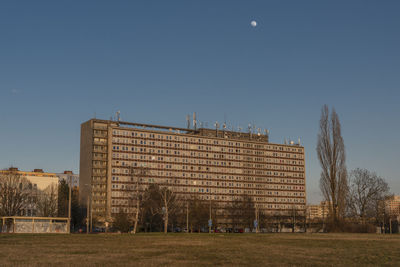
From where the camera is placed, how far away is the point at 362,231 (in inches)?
3814

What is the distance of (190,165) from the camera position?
170 meters

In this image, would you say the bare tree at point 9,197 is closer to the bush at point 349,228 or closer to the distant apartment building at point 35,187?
the distant apartment building at point 35,187

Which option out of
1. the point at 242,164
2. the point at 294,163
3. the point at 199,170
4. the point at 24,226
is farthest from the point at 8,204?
the point at 294,163

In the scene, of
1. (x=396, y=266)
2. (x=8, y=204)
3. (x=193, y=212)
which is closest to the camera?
(x=396, y=266)

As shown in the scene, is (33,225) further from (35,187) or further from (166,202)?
(35,187)

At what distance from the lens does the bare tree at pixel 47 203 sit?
12006 centimetres

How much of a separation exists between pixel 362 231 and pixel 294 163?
99.9 metres

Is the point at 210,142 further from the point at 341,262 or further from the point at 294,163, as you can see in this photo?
the point at 341,262

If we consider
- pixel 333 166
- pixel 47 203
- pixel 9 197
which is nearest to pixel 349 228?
pixel 333 166

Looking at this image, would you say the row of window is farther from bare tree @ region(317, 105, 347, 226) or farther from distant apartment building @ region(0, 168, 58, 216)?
bare tree @ region(317, 105, 347, 226)

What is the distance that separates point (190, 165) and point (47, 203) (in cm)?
5967

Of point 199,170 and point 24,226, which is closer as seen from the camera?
point 24,226

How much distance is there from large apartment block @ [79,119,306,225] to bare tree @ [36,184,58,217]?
1266 cm

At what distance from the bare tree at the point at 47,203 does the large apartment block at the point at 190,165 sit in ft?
41.5
